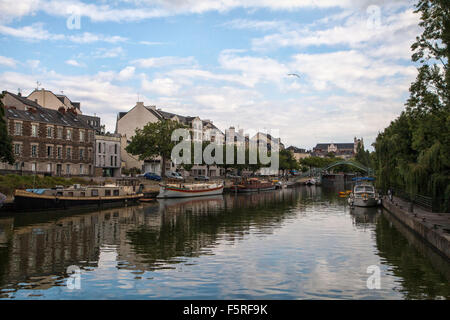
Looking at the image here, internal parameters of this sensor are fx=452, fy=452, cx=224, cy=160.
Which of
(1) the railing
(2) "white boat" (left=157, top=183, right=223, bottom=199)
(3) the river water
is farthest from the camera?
(2) "white boat" (left=157, top=183, right=223, bottom=199)

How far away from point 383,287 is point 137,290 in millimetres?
10093

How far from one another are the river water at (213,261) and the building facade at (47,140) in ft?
117

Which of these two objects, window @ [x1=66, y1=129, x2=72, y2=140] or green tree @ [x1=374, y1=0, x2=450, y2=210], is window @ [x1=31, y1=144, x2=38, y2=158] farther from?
green tree @ [x1=374, y1=0, x2=450, y2=210]

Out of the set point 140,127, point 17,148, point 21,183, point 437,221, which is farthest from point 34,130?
point 437,221

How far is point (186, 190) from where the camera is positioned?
263 ft

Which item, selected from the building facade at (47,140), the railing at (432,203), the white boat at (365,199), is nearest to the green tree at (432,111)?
the railing at (432,203)

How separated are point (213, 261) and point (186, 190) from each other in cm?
5678

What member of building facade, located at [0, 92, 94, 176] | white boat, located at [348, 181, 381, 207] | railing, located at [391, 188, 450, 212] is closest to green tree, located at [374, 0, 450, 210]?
railing, located at [391, 188, 450, 212]

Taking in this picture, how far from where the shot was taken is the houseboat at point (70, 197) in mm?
46544

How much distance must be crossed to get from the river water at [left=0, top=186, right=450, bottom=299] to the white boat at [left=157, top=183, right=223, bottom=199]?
34815 millimetres

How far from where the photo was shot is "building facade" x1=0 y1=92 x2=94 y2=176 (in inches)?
2884

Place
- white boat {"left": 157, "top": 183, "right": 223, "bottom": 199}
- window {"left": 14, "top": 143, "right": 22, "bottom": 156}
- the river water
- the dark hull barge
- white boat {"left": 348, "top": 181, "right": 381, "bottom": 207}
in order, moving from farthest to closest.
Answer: white boat {"left": 157, "top": 183, "right": 223, "bottom": 199} < window {"left": 14, "top": 143, "right": 22, "bottom": 156} < white boat {"left": 348, "top": 181, "right": 381, "bottom": 207} < the dark hull barge < the river water

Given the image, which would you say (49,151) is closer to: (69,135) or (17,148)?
(69,135)

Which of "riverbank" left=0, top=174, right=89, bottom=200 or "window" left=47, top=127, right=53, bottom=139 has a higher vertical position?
"window" left=47, top=127, right=53, bottom=139
